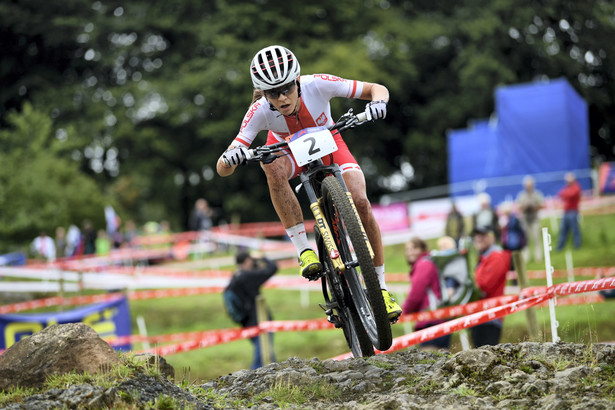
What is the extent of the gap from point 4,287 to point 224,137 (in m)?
20.4

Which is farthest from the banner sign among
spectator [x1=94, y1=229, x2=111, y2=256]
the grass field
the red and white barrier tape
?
spectator [x1=94, y1=229, x2=111, y2=256]

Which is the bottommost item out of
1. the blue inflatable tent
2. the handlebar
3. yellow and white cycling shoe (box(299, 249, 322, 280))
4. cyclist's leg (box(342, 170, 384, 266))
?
yellow and white cycling shoe (box(299, 249, 322, 280))

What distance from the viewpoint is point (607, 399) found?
15.0 feet

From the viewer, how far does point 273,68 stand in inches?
232

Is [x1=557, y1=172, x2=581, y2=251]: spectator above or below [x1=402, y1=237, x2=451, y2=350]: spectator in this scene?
Result: above

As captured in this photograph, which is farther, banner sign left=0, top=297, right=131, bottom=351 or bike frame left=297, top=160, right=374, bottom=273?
banner sign left=0, top=297, right=131, bottom=351

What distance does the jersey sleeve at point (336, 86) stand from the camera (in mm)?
6324

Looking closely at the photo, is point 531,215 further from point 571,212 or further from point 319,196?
point 319,196

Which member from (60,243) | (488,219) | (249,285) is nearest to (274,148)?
(249,285)

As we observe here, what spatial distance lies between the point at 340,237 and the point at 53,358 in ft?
7.43

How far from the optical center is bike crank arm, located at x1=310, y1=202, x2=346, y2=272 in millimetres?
5902

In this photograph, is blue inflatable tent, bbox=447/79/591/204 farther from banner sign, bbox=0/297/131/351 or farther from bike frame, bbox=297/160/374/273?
bike frame, bbox=297/160/374/273

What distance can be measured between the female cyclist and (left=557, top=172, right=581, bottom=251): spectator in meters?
13.0

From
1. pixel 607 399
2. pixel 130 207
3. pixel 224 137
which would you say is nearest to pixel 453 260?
pixel 607 399
